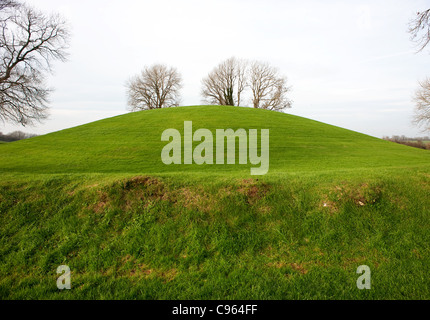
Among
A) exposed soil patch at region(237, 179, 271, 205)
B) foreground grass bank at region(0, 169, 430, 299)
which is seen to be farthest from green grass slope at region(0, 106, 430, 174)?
foreground grass bank at region(0, 169, 430, 299)

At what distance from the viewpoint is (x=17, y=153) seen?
1653cm

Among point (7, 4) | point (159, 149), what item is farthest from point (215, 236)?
point (7, 4)

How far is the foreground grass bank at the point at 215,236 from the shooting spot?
458 cm

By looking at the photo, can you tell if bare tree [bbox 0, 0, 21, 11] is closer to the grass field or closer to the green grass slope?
the green grass slope

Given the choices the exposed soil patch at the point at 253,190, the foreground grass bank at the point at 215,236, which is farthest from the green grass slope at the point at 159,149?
the foreground grass bank at the point at 215,236

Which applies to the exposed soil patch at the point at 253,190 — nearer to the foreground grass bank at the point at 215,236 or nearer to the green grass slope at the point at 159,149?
the foreground grass bank at the point at 215,236

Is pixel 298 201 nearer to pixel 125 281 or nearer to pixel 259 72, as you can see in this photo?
pixel 125 281

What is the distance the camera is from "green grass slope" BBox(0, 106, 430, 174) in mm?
13438

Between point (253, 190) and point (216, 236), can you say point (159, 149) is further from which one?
point (216, 236)

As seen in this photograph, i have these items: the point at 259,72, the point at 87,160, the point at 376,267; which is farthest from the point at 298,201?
the point at 259,72

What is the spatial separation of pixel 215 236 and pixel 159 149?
12.0m

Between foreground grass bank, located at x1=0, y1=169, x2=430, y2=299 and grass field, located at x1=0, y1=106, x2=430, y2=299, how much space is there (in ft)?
0.10

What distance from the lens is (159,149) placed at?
665 inches
